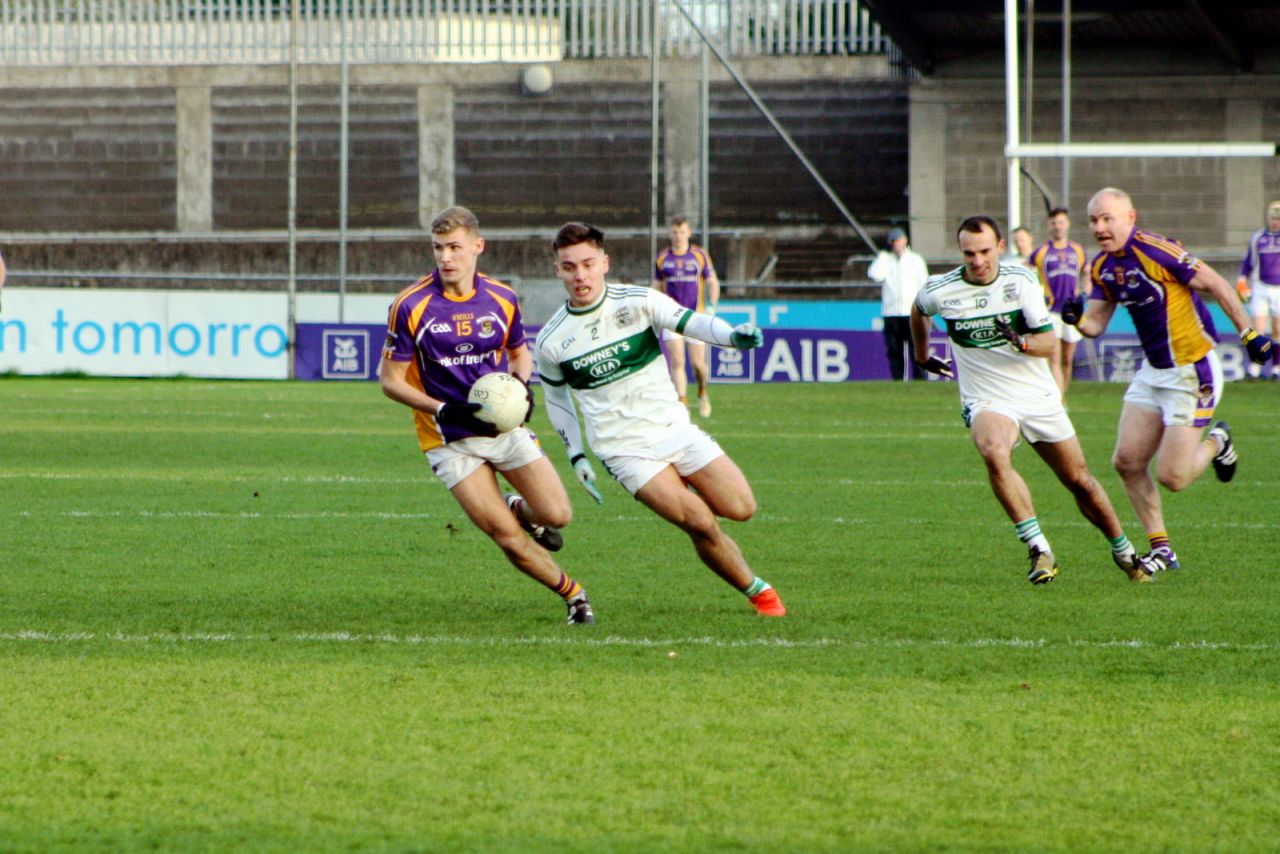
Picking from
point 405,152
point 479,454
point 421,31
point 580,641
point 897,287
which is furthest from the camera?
point 421,31

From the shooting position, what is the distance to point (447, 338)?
24.5 feet

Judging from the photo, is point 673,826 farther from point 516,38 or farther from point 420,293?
point 516,38

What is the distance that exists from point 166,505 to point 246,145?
24.1m

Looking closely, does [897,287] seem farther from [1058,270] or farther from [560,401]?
[560,401]

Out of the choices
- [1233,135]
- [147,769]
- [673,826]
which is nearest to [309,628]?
[147,769]

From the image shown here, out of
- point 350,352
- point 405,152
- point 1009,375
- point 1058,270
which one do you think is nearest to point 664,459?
point 1009,375

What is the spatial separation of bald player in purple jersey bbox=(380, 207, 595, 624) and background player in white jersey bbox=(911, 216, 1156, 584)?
2230mm

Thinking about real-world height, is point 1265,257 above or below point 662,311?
above

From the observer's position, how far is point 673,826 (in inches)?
177

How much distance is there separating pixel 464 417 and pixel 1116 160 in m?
25.8

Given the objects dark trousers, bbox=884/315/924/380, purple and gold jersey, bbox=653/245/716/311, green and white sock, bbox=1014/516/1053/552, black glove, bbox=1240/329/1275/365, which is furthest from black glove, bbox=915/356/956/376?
dark trousers, bbox=884/315/924/380

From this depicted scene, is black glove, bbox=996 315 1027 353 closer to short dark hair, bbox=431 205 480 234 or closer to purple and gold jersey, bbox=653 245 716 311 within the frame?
short dark hair, bbox=431 205 480 234

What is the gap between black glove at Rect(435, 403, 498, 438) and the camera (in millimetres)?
7203

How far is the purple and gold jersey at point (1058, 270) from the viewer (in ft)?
65.2
